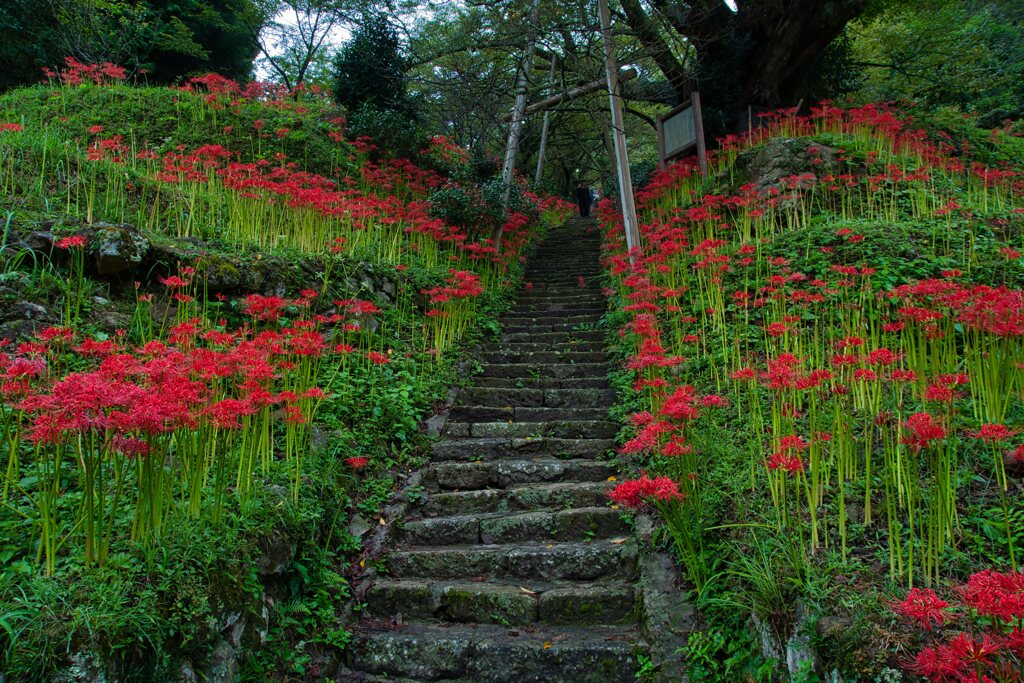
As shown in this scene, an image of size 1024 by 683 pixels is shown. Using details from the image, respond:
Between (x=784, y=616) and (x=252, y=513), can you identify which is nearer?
(x=784, y=616)

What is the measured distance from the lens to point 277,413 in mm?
4504

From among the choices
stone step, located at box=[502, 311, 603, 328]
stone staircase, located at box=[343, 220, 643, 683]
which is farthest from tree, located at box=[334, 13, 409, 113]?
stone staircase, located at box=[343, 220, 643, 683]

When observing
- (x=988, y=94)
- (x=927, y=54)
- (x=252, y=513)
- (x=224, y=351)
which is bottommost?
(x=252, y=513)

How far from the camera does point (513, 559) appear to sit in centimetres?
385

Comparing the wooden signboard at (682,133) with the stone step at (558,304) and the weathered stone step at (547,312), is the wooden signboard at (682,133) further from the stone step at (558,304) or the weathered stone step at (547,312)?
the weathered stone step at (547,312)

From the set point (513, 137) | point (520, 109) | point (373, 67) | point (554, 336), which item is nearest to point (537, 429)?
point (554, 336)

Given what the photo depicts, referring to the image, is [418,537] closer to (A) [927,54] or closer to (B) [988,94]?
(A) [927,54]

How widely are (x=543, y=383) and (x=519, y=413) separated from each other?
696 millimetres

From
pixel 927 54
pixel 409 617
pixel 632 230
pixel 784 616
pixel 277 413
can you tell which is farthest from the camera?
pixel 927 54

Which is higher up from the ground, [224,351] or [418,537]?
[224,351]

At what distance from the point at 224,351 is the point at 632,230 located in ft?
20.0

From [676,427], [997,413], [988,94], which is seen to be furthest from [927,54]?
[676,427]

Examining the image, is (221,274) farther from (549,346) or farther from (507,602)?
(507,602)

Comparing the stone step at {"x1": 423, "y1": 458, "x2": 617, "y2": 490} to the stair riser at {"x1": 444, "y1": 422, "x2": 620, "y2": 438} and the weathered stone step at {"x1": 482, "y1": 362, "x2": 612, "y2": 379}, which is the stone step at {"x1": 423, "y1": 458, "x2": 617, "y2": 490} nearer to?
the stair riser at {"x1": 444, "y1": 422, "x2": 620, "y2": 438}
